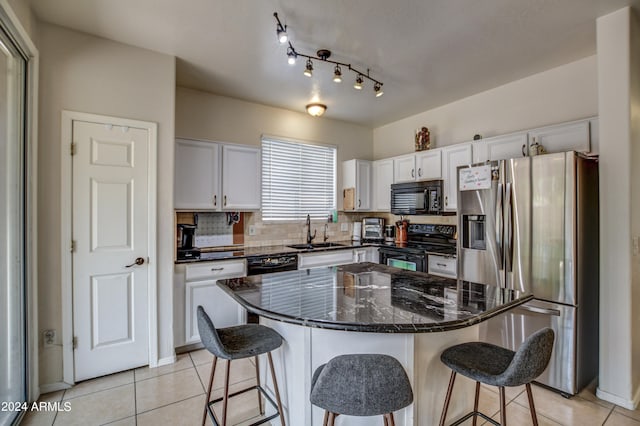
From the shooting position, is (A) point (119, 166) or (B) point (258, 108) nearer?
(A) point (119, 166)

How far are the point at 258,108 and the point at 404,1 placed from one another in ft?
8.03

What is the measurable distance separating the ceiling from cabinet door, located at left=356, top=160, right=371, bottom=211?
4.75ft

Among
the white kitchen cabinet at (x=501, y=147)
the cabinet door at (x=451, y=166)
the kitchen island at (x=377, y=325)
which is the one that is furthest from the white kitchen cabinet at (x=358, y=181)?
the kitchen island at (x=377, y=325)

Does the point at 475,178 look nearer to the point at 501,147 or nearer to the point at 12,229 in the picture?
the point at 501,147

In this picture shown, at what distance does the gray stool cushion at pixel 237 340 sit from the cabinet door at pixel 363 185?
3132 millimetres

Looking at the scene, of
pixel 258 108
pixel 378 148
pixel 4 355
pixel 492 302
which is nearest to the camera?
pixel 492 302

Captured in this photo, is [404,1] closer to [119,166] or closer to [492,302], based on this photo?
[492,302]

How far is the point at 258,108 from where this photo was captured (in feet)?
13.6

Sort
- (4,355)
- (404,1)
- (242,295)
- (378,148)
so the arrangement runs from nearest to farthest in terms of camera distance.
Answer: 1. (242,295)
2. (4,355)
3. (404,1)
4. (378,148)

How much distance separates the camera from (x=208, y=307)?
3.15 metres

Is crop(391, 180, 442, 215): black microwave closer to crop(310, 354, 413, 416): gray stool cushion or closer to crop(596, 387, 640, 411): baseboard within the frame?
crop(596, 387, 640, 411): baseboard

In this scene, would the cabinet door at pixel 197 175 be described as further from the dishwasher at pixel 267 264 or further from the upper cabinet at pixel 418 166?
the upper cabinet at pixel 418 166

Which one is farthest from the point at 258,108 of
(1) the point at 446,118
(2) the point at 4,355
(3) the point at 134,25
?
(2) the point at 4,355

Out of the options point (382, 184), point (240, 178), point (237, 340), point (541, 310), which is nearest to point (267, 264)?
point (240, 178)
